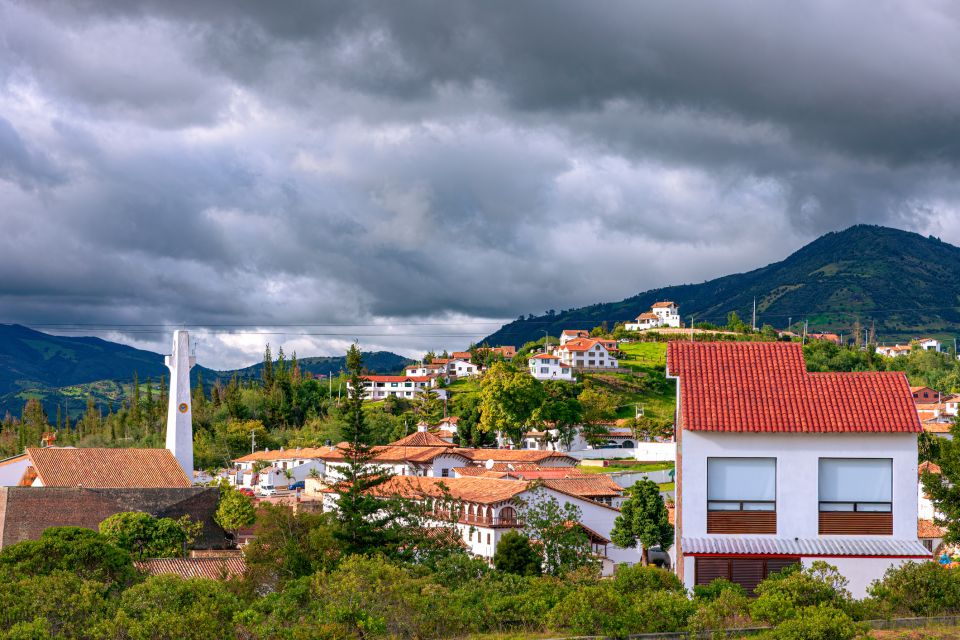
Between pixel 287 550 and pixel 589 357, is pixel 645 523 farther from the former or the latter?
pixel 589 357

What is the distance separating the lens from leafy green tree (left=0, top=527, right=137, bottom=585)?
22.1m

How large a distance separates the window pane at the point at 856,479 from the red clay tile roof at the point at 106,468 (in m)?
31.9

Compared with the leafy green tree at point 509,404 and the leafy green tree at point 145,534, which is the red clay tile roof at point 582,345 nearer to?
the leafy green tree at point 509,404

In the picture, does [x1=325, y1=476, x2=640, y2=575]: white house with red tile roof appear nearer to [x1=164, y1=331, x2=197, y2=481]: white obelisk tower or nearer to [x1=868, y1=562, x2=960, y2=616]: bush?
[x1=164, y1=331, x2=197, y2=481]: white obelisk tower

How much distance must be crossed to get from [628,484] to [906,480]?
4347cm

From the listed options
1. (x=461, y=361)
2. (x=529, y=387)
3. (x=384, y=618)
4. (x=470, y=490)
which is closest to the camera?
(x=384, y=618)

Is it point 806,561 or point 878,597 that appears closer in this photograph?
point 878,597

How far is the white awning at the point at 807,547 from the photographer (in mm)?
18812

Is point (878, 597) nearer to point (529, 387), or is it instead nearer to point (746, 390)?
point (746, 390)

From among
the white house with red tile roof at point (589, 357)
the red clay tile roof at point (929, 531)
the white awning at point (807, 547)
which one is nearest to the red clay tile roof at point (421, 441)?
the red clay tile roof at point (929, 531)

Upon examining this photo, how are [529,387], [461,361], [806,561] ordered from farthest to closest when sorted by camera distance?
[461,361] → [529,387] → [806,561]

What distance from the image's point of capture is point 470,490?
46469 mm

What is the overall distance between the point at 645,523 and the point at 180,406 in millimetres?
25641

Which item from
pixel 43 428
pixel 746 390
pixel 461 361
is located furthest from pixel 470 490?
pixel 461 361
